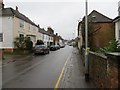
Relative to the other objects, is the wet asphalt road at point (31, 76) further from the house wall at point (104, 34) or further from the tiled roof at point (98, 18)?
the tiled roof at point (98, 18)

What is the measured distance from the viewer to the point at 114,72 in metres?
5.83

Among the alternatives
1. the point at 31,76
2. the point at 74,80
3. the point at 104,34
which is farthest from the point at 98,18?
the point at 74,80

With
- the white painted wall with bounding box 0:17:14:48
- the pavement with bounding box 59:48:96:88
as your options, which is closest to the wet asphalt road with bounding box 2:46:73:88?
the pavement with bounding box 59:48:96:88

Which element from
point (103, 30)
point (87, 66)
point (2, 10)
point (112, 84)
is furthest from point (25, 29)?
point (112, 84)

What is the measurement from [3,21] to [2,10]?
2681 millimetres

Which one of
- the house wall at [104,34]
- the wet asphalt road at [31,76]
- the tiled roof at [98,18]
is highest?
the tiled roof at [98,18]

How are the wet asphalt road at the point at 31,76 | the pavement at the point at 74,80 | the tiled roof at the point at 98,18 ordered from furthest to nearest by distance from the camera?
the tiled roof at the point at 98,18 < the wet asphalt road at the point at 31,76 < the pavement at the point at 74,80

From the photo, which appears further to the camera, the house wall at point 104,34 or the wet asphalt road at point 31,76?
the house wall at point 104,34

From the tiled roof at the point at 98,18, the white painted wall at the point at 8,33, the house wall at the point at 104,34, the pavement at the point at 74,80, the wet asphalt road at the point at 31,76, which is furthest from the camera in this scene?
the tiled roof at the point at 98,18

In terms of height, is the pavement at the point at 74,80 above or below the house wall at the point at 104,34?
below

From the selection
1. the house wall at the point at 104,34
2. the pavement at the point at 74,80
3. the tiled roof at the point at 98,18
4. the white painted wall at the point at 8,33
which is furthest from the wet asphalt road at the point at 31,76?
the tiled roof at the point at 98,18

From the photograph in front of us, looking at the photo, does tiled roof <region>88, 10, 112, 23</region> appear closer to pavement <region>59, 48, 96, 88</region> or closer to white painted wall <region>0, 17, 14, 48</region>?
white painted wall <region>0, 17, 14, 48</region>

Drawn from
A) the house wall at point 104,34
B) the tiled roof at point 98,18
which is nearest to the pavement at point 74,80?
the house wall at point 104,34

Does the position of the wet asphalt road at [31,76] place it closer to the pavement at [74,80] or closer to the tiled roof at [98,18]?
the pavement at [74,80]
